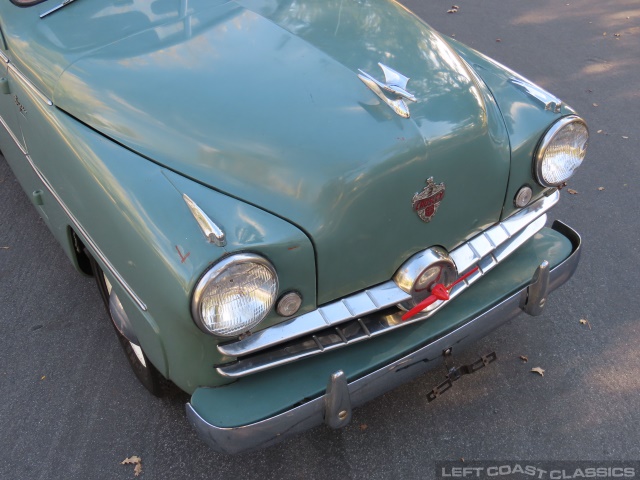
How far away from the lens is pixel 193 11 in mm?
2623

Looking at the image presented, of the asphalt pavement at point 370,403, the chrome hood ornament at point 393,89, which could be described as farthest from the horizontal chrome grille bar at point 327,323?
the asphalt pavement at point 370,403

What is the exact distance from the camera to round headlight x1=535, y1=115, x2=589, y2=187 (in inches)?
93.6

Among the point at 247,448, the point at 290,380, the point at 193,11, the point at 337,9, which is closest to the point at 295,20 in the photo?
the point at 337,9

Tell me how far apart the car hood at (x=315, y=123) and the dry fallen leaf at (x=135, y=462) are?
1.06 metres

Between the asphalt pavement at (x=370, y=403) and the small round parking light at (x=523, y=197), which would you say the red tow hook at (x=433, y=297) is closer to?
the small round parking light at (x=523, y=197)

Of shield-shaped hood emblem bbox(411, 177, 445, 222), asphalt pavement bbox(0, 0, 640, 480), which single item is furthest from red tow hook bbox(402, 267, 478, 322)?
asphalt pavement bbox(0, 0, 640, 480)

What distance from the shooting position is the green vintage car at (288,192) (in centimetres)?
192

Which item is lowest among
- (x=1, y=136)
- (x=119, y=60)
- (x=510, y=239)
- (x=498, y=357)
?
(x=498, y=357)

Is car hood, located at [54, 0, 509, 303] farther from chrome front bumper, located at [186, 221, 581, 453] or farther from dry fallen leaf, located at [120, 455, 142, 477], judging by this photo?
dry fallen leaf, located at [120, 455, 142, 477]

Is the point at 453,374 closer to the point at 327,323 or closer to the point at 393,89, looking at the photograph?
the point at 327,323

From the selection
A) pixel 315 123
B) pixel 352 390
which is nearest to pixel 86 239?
pixel 315 123

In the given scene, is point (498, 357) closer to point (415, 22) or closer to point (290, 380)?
point (290, 380)

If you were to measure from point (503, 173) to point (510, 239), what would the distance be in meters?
0.29

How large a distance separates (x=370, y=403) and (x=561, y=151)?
128cm
